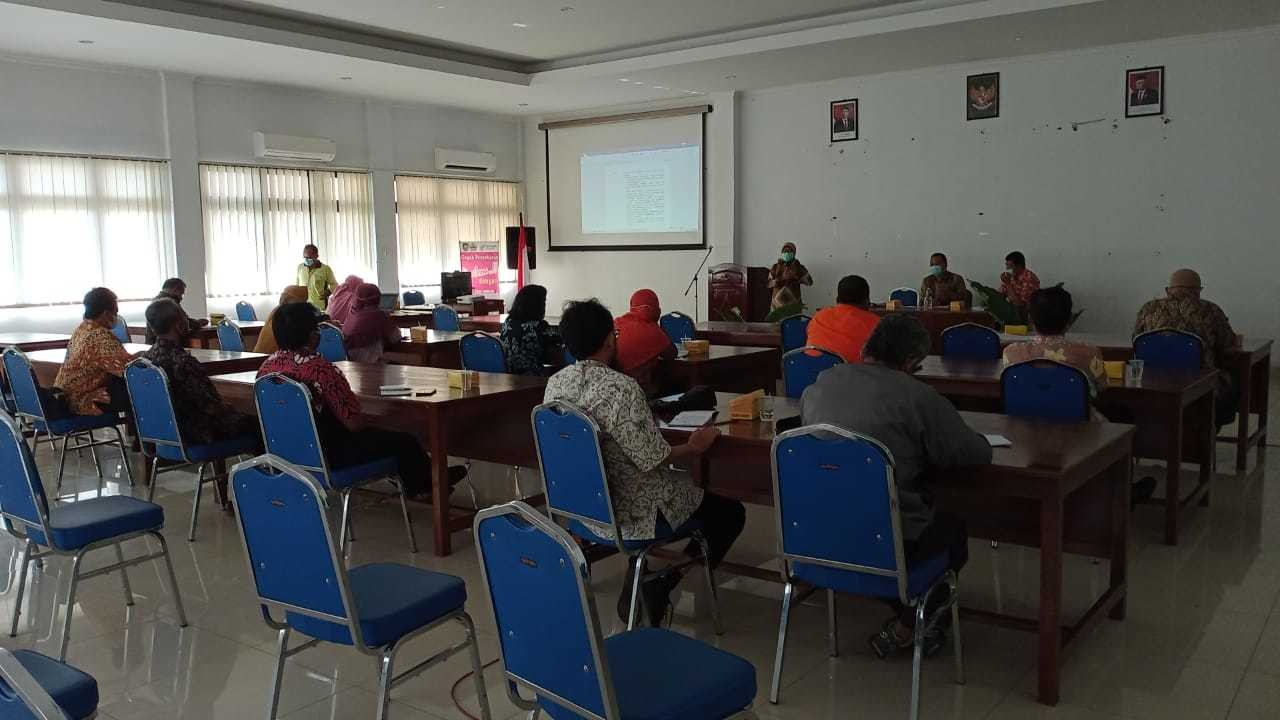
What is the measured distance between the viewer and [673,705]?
189 centimetres

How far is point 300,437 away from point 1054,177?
29.3 ft

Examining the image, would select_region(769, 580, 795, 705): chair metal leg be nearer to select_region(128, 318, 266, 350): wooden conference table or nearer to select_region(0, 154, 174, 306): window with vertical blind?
select_region(128, 318, 266, 350): wooden conference table

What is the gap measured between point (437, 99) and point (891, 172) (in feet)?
19.7

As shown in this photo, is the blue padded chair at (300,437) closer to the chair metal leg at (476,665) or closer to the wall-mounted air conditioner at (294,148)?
the chair metal leg at (476,665)

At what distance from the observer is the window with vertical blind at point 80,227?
9.54 meters

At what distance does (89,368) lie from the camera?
5.34 meters

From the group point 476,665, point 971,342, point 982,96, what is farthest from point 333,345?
point 982,96

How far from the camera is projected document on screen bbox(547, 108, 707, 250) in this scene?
13203 millimetres

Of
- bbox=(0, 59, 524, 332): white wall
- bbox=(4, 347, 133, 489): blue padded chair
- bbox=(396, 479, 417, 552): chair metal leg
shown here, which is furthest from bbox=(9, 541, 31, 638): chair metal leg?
bbox=(0, 59, 524, 332): white wall

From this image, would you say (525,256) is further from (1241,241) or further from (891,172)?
(1241,241)

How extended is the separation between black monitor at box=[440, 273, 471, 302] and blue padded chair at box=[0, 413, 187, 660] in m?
9.05

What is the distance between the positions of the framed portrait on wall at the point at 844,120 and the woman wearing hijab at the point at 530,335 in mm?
7378

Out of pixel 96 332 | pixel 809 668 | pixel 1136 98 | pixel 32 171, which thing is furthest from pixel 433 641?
pixel 1136 98

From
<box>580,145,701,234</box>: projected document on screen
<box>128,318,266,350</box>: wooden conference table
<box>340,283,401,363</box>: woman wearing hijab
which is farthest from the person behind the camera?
<box>580,145,701,234</box>: projected document on screen
